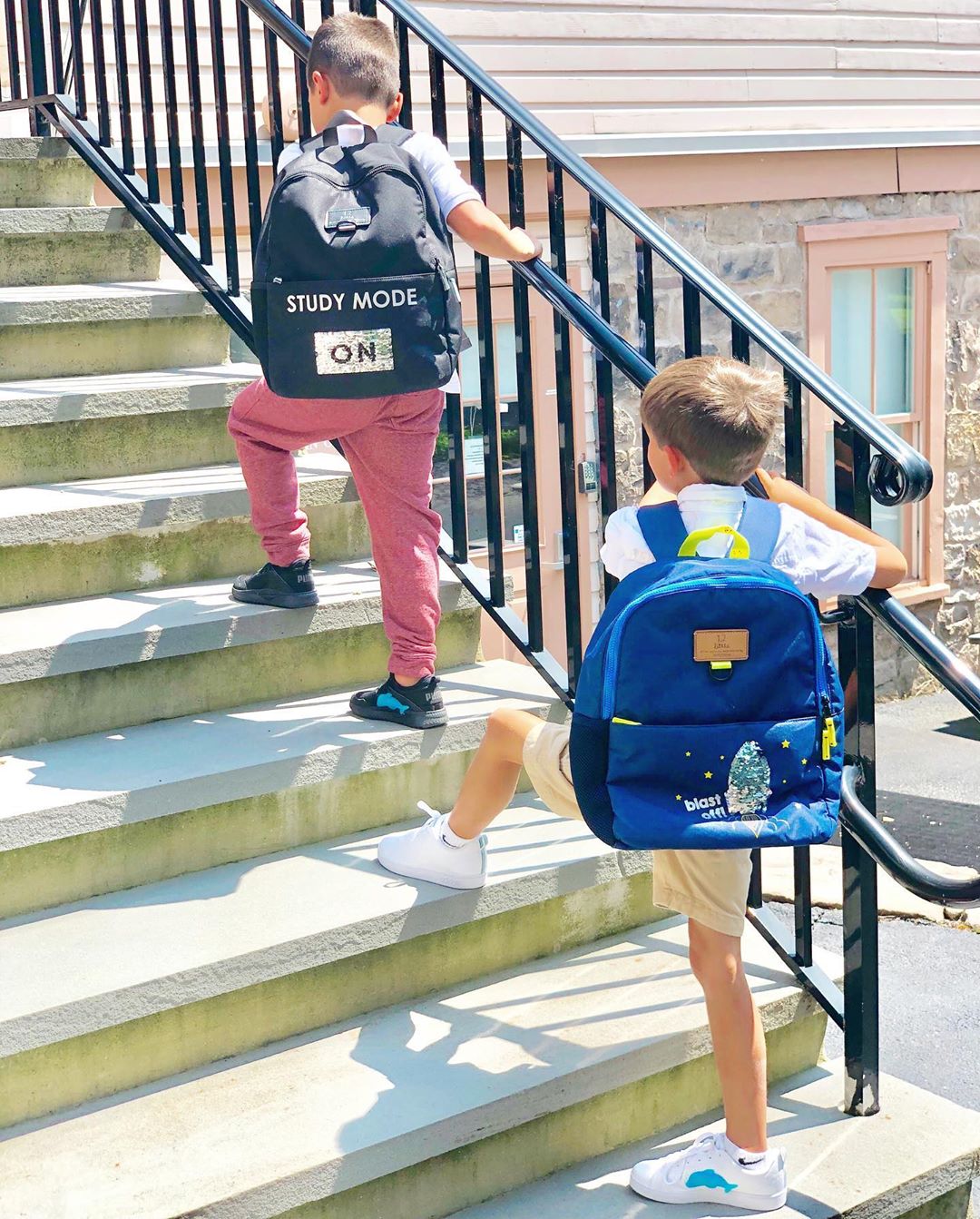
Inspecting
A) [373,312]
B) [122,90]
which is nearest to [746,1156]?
[373,312]

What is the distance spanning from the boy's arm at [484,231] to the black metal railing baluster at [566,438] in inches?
11.0

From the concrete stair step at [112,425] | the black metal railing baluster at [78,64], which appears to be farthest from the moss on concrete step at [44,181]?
the concrete stair step at [112,425]

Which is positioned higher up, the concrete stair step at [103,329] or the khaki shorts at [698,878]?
the concrete stair step at [103,329]

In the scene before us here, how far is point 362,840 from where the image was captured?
284 centimetres

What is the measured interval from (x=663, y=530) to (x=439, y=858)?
80 centimetres

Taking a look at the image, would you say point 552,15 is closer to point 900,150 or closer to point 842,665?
point 900,150

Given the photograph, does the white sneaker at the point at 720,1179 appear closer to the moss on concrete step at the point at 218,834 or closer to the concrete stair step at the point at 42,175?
the moss on concrete step at the point at 218,834

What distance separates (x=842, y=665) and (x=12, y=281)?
8.53 ft

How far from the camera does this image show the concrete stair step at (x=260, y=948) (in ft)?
7.42

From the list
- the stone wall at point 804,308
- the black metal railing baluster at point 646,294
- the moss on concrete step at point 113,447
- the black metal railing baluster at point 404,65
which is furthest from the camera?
the stone wall at point 804,308

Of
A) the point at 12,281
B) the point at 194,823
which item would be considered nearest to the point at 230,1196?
the point at 194,823

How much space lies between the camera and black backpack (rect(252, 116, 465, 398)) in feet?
8.50

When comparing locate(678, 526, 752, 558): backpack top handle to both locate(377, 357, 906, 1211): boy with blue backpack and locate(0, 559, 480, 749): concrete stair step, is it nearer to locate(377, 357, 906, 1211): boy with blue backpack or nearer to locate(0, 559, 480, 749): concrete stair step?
locate(377, 357, 906, 1211): boy with blue backpack

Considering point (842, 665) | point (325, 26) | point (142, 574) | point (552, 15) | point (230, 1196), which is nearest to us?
point (230, 1196)
